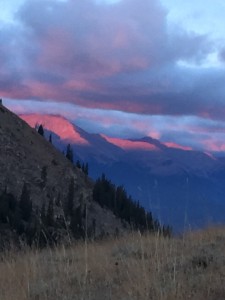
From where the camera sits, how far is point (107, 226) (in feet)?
152

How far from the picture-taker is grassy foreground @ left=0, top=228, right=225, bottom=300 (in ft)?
20.1

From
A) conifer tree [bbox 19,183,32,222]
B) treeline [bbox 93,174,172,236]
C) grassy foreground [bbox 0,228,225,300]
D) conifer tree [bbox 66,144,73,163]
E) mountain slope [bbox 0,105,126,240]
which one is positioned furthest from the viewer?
conifer tree [bbox 66,144,73,163]

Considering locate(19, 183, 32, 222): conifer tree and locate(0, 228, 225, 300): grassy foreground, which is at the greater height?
locate(0, 228, 225, 300): grassy foreground

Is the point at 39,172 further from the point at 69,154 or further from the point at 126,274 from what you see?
the point at 126,274

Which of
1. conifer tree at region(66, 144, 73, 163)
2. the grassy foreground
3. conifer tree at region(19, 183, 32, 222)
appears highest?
conifer tree at region(66, 144, 73, 163)

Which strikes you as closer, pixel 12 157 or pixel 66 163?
pixel 12 157

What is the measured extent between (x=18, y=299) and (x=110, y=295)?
0.99 m

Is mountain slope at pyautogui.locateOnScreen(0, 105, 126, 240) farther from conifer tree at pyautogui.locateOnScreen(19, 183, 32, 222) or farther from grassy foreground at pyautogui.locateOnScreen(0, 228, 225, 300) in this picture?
grassy foreground at pyautogui.locateOnScreen(0, 228, 225, 300)

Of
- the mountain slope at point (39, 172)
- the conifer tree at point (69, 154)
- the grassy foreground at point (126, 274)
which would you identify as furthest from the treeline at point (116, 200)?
the grassy foreground at point (126, 274)

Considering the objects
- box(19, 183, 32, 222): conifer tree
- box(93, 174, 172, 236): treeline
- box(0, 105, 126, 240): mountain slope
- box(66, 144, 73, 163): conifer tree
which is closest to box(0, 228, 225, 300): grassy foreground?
box(19, 183, 32, 222): conifer tree

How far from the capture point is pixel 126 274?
23.1 feet

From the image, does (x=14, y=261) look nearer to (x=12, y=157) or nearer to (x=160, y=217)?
(x=160, y=217)

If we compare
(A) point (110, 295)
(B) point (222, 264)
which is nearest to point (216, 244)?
(B) point (222, 264)

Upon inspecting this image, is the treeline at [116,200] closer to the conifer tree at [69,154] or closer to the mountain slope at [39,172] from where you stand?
the mountain slope at [39,172]
